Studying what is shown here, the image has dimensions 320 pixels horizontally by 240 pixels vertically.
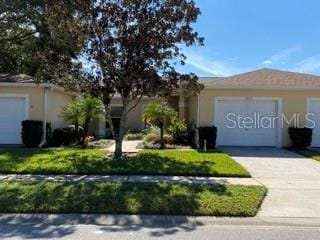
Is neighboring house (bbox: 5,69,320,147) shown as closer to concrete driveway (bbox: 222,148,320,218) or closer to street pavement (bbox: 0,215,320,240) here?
concrete driveway (bbox: 222,148,320,218)

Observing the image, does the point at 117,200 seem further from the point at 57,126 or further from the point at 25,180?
the point at 57,126

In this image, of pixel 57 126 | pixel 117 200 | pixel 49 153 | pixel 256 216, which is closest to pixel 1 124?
pixel 57 126

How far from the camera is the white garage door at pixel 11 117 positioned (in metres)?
20.5

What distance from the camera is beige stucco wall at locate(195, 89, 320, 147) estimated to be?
20.4 meters

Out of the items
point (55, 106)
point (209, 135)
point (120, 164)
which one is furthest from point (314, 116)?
point (55, 106)

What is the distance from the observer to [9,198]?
902 centimetres

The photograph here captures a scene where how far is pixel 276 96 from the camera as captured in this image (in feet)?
67.6

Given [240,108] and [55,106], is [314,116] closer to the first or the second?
[240,108]

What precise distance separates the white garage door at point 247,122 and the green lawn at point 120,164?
4.03 meters

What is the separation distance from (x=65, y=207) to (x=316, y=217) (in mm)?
4626

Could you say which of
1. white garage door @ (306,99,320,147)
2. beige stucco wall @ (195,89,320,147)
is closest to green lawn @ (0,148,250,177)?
beige stucco wall @ (195,89,320,147)

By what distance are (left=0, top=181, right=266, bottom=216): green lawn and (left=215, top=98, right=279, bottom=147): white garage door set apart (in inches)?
394

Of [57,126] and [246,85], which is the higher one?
[246,85]

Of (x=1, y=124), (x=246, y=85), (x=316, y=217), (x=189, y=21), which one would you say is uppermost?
(x=189, y=21)
